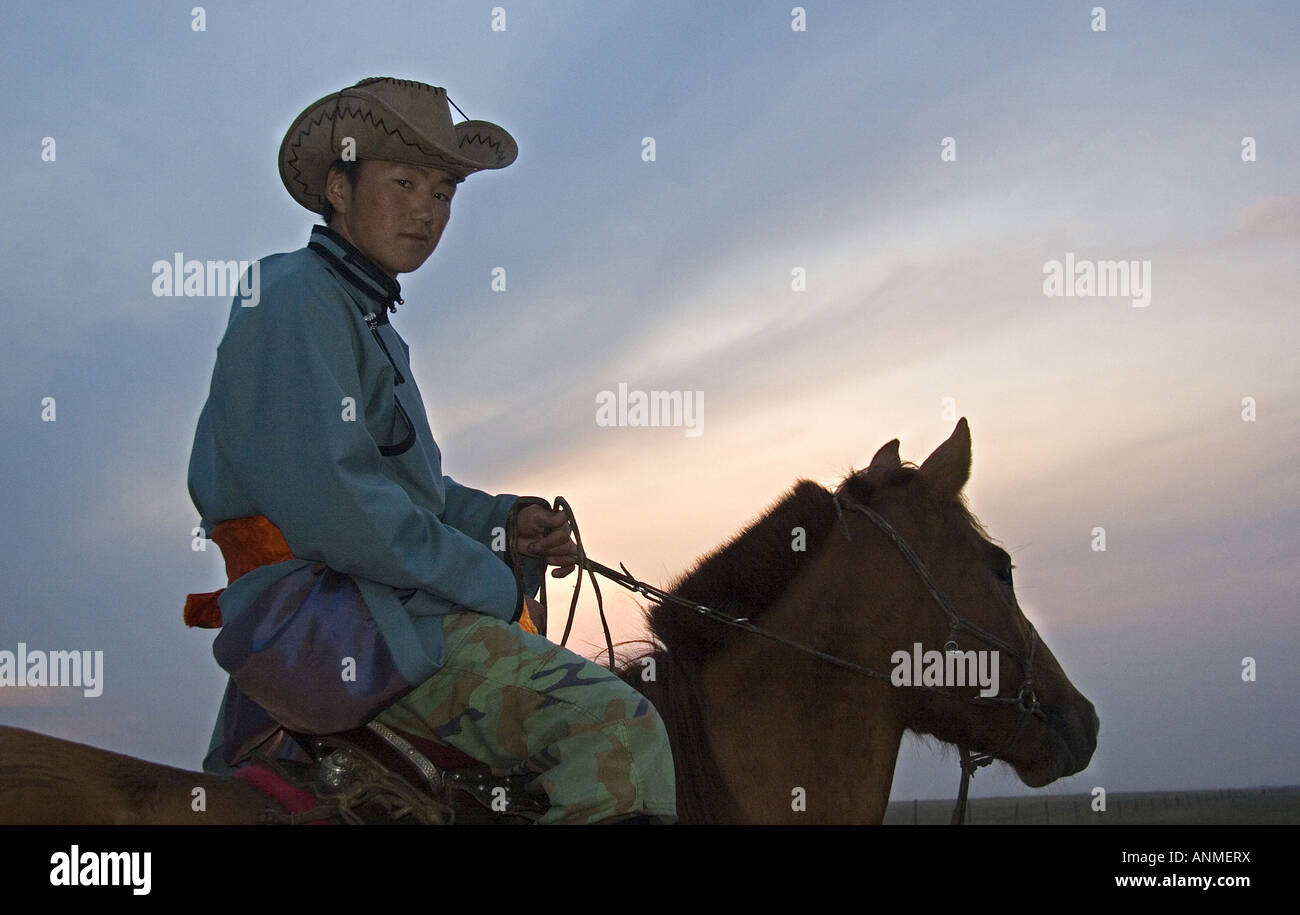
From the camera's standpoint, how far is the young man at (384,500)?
3252mm

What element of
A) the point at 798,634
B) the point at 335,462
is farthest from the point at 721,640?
the point at 335,462

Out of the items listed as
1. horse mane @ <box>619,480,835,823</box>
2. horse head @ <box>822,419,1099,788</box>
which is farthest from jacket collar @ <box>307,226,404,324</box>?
horse head @ <box>822,419,1099,788</box>

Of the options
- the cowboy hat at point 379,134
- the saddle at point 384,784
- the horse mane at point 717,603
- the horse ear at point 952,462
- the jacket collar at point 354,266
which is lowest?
the saddle at point 384,784

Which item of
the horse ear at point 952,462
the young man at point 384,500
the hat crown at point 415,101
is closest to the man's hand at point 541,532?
the young man at point 384,500

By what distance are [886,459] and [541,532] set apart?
2.03 metres

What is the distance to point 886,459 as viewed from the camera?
525 cm

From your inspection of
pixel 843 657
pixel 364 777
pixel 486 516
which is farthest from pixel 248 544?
pixel 843 657

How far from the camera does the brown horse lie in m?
4.46

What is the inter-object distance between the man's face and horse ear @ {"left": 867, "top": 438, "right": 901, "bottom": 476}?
8.14 ft

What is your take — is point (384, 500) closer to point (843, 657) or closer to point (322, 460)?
point (322, 460)

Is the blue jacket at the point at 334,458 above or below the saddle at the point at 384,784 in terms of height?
above

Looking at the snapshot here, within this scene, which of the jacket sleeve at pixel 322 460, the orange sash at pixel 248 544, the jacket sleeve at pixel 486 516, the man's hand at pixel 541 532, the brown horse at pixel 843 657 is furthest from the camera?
the brown horse at pixel 843 657

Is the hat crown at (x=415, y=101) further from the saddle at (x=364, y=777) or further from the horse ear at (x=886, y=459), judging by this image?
the horse ear at (x=886, y=459)

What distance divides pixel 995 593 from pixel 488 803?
107 inches
